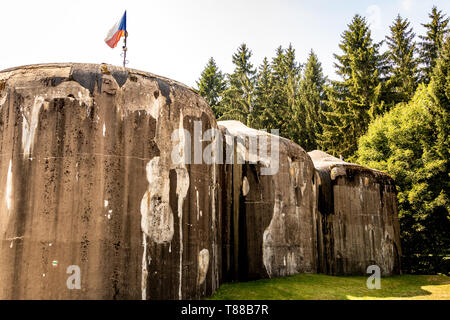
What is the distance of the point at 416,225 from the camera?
58.6 feet

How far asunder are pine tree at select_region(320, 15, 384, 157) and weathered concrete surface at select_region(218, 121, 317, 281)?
1683cm

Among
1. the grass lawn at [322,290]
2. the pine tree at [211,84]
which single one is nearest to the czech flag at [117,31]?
the grass lawn at [322,290]

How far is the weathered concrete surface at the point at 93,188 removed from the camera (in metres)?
7.06

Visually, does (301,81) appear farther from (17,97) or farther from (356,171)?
(17,97)

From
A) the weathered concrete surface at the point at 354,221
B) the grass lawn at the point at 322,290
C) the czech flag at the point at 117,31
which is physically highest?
the czech flag at the point at 117,31

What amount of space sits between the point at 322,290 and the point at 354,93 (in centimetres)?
2140

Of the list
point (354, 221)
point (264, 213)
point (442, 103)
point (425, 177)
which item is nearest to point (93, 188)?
point (264, 213)

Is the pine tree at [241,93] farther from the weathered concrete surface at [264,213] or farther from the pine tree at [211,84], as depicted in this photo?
the weathered concrete surface at [264,213]

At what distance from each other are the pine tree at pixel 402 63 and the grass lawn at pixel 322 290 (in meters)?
18.6

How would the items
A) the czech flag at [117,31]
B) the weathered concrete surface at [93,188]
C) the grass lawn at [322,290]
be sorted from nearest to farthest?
the weathered concrete surface at [93,188]
the grass lawn at [322,290]
the czech flag at [117,31]

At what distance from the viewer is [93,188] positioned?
7.32 meters

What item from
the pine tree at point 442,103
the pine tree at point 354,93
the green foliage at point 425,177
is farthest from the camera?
the pine tree at point 354,93

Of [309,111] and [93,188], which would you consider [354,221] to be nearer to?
[93,188]

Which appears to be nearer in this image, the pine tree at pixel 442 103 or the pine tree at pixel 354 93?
the pine tree at pixel 442 103
